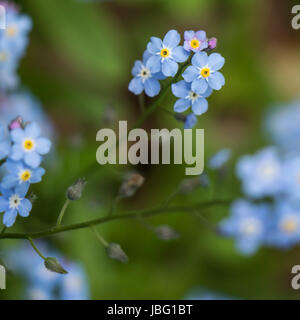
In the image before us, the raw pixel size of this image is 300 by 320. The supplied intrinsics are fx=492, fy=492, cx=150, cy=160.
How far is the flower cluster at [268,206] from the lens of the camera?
2773mm

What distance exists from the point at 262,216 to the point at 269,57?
103 inches

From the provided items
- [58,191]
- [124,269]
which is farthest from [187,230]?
[58,191]

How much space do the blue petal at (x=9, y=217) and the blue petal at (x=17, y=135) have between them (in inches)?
10.1

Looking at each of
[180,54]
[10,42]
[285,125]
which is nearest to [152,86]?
[180,54]

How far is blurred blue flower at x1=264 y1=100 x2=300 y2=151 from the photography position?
13.0ft

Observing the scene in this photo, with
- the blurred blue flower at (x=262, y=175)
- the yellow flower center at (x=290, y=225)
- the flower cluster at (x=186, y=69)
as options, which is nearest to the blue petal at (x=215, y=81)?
the flower cluster at (x=186, y=69)

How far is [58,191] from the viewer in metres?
2.96

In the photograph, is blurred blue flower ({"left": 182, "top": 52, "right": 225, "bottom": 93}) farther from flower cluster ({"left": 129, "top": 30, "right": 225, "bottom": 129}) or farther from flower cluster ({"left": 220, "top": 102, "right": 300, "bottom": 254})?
flower cluster ({"left": 220, "top": 102, "right": 300, "bottom": 254})

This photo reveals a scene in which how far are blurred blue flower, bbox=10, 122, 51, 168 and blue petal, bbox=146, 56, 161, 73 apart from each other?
0.47 metres

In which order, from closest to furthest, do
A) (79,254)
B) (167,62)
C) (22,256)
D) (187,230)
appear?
1. (167,62)
2. (22,256)
3. (79,254)
4. (187,230)

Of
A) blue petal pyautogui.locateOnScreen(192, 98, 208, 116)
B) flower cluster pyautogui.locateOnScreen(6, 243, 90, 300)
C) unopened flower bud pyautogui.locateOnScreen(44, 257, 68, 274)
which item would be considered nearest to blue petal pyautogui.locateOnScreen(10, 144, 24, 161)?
unopened flower bud pyautogui.locateOnScreen(44, 257, 68, 274)

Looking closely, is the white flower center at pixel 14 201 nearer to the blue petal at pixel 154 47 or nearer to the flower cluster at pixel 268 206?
the blue petal at pixel 154 47
